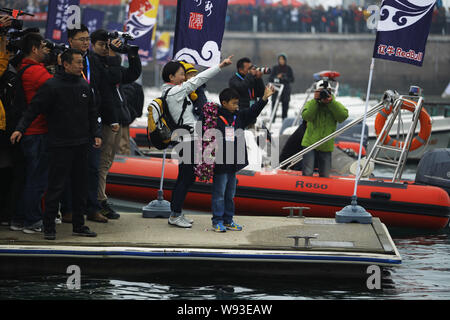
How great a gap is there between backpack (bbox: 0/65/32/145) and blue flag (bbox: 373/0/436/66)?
3788 mm

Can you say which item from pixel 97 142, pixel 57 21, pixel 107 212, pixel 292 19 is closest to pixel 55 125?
pixel 97 142

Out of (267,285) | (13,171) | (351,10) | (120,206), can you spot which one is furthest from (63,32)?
(351,10)

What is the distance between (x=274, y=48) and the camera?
2067 inches

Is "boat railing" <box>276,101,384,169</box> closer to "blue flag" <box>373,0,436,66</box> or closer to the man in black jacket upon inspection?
"blue flag" <box>373,0,436,66</box>

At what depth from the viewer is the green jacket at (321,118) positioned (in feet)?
32.7

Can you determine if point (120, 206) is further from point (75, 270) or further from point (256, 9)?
point (256, 9)

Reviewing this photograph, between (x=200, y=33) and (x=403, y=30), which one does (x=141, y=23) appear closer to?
(x=200, y=33)

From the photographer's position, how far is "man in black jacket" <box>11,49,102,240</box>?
6859 millimetres

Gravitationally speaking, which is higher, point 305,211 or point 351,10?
point 351,10

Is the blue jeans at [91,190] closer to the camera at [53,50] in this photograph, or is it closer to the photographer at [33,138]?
the photographer at [33,138]

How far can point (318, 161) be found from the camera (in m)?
10.6

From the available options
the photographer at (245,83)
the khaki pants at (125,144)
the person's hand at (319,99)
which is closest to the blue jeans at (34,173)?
the person's hand at (319,99)

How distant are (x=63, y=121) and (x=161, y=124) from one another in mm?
969

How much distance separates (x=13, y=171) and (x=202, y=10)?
9.17 ft
